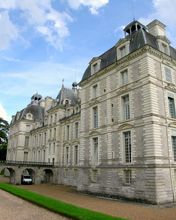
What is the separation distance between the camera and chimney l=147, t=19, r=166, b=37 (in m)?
20.9

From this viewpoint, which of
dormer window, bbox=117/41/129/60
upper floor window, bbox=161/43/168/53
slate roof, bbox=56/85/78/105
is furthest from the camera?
slate roof, bbox=56/85/78/105

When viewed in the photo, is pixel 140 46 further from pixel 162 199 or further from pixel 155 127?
pixel 162 199

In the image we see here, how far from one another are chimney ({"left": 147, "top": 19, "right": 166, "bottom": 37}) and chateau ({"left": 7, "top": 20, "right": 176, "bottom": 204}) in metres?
0.05

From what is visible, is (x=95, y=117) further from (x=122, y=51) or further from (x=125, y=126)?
(x=122, y=51)

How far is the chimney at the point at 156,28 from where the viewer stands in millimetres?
20869

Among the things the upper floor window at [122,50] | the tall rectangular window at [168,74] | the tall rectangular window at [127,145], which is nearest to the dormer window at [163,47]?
the tall rectangular window at [168,74]

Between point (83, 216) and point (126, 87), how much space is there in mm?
11802

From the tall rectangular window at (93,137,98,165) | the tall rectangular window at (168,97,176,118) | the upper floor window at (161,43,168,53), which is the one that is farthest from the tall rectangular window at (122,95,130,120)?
the upper floor window at (161,43,168,53)

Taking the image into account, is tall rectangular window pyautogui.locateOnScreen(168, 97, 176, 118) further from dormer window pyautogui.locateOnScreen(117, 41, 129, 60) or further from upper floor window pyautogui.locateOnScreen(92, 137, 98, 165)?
upper floor window pyautogui.locateOnScreen(92, 137, 98, 165)

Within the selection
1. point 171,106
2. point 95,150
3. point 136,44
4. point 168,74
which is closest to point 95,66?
point 136,44

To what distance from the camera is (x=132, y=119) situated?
17328mm

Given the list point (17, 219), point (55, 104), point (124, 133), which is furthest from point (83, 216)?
point (55, 104)

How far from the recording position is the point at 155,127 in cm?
1572

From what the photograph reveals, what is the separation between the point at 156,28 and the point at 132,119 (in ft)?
31.2
